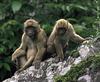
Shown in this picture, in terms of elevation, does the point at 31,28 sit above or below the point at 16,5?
above

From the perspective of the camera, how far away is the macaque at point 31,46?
11477mm

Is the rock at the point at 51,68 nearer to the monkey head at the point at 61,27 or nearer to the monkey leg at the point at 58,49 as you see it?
the monkey leg at the point at 58,49

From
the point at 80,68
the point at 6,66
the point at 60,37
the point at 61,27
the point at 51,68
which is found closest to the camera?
the point at 80,68

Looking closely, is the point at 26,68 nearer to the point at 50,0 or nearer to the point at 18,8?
the point at 18,8

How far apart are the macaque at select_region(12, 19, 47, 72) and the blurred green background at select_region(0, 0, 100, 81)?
5.50 ft

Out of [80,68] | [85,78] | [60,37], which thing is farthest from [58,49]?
[85,78]

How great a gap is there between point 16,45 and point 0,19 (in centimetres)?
119

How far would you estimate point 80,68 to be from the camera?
9.21m

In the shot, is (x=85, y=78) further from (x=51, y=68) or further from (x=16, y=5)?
(x=16, y=5)

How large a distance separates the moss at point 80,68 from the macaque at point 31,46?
6.75 ft

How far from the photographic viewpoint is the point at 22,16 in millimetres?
15297

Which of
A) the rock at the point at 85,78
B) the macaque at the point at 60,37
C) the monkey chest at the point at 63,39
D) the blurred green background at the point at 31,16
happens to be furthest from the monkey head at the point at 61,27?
the blurred green background at the point at 31,16

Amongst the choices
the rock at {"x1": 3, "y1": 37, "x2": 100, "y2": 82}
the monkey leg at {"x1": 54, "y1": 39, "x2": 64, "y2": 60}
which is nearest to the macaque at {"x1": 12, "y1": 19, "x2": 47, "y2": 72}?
the monkey leg at {"x1": 54, "y1": 39, "x2": 64, "y2": 60}

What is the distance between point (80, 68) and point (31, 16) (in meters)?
6.31
